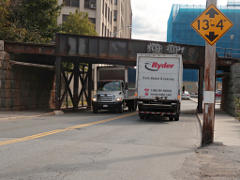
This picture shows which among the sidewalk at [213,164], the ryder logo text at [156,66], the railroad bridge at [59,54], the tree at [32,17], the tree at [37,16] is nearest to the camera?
the sidewalk at [213,164]

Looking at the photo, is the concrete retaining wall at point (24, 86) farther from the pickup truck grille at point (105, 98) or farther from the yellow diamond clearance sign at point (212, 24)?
the yellow diamond clearance sign at point (212, 24)

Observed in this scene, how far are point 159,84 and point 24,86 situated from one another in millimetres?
12034

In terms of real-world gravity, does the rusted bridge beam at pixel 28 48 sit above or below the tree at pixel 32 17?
below

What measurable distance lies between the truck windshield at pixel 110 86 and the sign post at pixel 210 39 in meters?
14.6

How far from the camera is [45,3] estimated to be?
111ft

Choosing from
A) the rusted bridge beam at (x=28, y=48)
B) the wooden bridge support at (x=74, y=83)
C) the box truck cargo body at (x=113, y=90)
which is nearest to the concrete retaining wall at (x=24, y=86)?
the rusted bridge beam at (x=28, y=48)

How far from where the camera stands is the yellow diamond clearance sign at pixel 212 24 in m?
9.56

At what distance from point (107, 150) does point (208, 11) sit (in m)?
5.16

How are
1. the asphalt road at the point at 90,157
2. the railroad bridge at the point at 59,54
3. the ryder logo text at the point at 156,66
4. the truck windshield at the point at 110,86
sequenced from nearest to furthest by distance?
the asphalt road at the point at 90,157 → the ryder logo text at the point at 156,66 → the railroad bridge at the point at 59,54 → the truck windshield at the point at 110,86

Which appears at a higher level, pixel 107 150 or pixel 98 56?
pixel 98 56

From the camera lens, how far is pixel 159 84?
59.1 feet

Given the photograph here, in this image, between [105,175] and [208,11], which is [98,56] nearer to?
[208,11]

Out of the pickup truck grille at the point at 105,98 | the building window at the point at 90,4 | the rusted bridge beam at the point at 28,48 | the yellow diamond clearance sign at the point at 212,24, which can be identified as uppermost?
the building window at the point at 90,4

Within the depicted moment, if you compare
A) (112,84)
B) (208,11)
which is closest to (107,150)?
(208,11)
